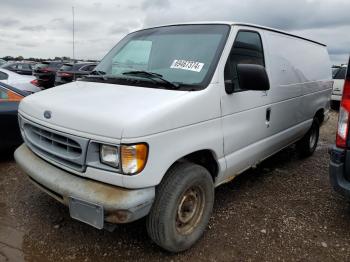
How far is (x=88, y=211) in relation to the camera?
2570 millimetres

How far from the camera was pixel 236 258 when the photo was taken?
305 cm

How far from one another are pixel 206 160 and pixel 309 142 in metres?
3.28

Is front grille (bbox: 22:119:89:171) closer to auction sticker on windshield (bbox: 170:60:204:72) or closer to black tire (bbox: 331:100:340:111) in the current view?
auction sticker on windshield (bbox: 170:60:204:72)

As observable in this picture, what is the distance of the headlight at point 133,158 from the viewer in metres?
2.43

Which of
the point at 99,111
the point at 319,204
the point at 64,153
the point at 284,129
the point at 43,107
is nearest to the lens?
the point at 99,111

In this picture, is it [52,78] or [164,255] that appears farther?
[52,78]

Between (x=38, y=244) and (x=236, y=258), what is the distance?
1835 millimetres

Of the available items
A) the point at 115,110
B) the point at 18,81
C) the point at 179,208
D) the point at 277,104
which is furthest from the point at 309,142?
the point at 18,81

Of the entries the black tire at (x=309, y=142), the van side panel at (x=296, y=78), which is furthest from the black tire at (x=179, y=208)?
the black tire at (x=309, y=142)

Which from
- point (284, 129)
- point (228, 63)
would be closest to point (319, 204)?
point (284, 129)

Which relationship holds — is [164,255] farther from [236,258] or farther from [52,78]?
[52,78]

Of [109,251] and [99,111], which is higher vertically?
[99,111]

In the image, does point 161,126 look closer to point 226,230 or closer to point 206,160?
point 206,160

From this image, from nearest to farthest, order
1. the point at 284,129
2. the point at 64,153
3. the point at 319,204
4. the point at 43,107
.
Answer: the point at 64,153, the point at 43,107, the point at 319,204, the point at 284,129
